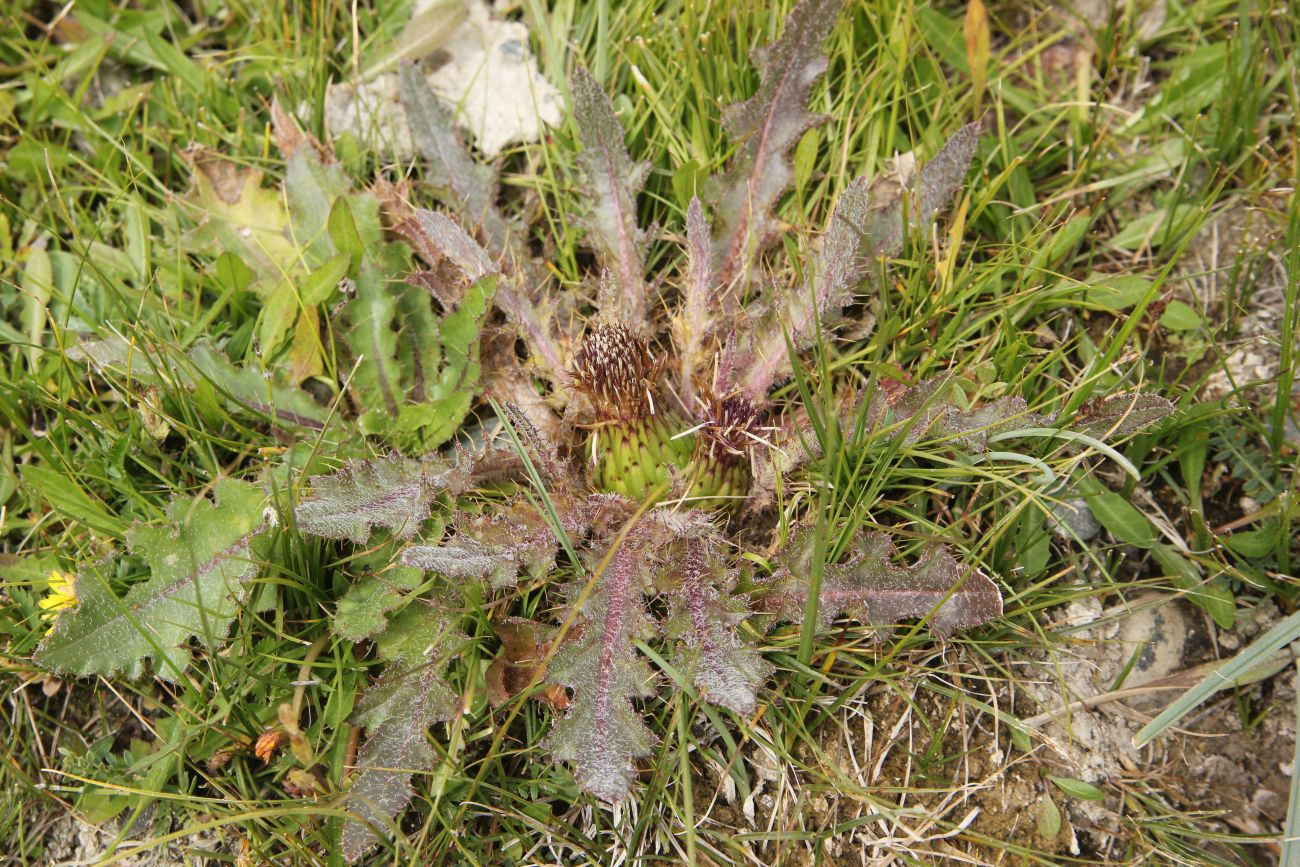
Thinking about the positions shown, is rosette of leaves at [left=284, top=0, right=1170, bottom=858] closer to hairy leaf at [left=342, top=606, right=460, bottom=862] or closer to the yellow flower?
hairy leaf at [left=342, top=606, right=460, bottom=862]

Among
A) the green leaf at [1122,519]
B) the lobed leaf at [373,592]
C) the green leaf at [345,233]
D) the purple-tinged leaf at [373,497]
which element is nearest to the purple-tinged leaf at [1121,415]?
the green leaf at [1122,519]

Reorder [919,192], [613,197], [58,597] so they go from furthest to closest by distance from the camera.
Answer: [613,197] → [919,192] → [58,597]

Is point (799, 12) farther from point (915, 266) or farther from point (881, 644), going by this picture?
point (881, 644)

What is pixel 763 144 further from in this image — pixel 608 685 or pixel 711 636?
pixel 608 685

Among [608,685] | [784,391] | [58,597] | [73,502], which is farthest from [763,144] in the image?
[58,597]

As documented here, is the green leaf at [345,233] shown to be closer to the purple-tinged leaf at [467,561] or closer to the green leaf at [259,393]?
the green leaf at [259,393]

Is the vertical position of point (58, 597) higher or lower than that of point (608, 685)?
higher

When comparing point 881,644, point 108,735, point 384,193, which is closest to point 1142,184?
point 881,644
